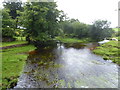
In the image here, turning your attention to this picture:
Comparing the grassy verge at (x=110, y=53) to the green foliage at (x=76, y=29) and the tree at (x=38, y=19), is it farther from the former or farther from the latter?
the green foliage at (x=76, y=29)

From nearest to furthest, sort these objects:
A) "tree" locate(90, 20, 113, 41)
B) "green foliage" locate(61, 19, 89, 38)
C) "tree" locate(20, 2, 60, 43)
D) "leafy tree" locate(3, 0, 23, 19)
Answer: "tree" locate(20, 2, 60, 43), "leafy tree" locate(3, 0, 23, 19), "tree" locate(90, 20, 113, 41), "green foliage" locate(61, 19, 89, 38)

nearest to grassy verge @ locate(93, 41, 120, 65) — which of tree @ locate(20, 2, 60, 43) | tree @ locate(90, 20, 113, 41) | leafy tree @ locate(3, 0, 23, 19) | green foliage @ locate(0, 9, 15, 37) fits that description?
tree @ locate(20, 2, 60, 43)

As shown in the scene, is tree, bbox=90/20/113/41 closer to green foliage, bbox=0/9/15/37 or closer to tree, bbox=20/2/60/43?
tree, bbox=20/2/60/43

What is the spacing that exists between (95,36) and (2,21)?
4524 cm

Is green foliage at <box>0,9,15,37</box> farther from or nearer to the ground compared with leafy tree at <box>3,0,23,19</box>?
nearer to the ground

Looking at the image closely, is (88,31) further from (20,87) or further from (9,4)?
(20,87)

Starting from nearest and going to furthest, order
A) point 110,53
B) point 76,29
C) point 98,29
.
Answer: point 110,53, point 98,29, point 76,29

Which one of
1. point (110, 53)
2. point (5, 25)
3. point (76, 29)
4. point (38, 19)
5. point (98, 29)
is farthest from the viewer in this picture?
point (76, 29)

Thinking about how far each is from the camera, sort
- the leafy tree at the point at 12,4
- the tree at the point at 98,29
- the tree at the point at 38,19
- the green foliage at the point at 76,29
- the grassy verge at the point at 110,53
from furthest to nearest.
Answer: the green foliage at the point at 76,29, the tree at the point at 98,29, the leafy tree at the point at 12,4, the tree at the point at 38,19, the grassy verge at the point at 110,53

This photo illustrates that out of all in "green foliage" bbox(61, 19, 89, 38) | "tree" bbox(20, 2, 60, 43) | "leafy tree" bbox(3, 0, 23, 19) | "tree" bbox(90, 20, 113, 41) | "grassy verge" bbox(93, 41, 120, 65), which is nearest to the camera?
"grassy verge" bbox(93, 41, 120, 65)

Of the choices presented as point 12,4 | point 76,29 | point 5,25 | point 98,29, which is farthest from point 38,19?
point 98,29

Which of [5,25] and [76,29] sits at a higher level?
[76,29]

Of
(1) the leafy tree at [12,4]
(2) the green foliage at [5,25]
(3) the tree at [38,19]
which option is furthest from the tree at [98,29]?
(2) the green foliage at [5,25]

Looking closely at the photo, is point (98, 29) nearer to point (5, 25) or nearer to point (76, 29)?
point (76, 29)
